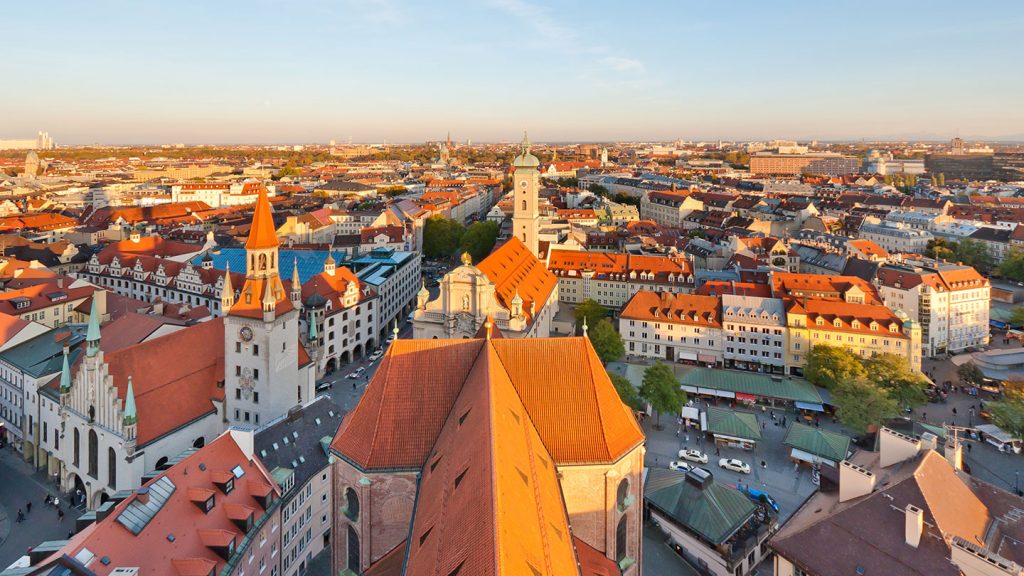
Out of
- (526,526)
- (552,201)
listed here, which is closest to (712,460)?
(526,526)

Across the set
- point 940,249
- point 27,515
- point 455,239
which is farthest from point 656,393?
point 940,249

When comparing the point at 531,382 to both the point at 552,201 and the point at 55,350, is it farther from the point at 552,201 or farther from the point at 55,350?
the point at 552,201

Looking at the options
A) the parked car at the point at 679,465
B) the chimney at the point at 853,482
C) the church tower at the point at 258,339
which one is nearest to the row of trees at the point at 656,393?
the parked car at the point at 679,465

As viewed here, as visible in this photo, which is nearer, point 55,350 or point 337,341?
point 55,350

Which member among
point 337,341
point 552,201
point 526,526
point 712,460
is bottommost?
point 712,460

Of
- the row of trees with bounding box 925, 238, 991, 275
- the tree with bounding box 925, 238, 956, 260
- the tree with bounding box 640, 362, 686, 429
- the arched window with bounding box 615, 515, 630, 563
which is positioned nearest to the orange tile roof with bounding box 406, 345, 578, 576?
the arched window with bounding box 615, 515, 630, 563

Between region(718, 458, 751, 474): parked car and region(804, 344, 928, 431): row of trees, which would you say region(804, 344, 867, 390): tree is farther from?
region(718, 458, 751, 474): parked car

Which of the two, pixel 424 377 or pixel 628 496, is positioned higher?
pixel 424 377
